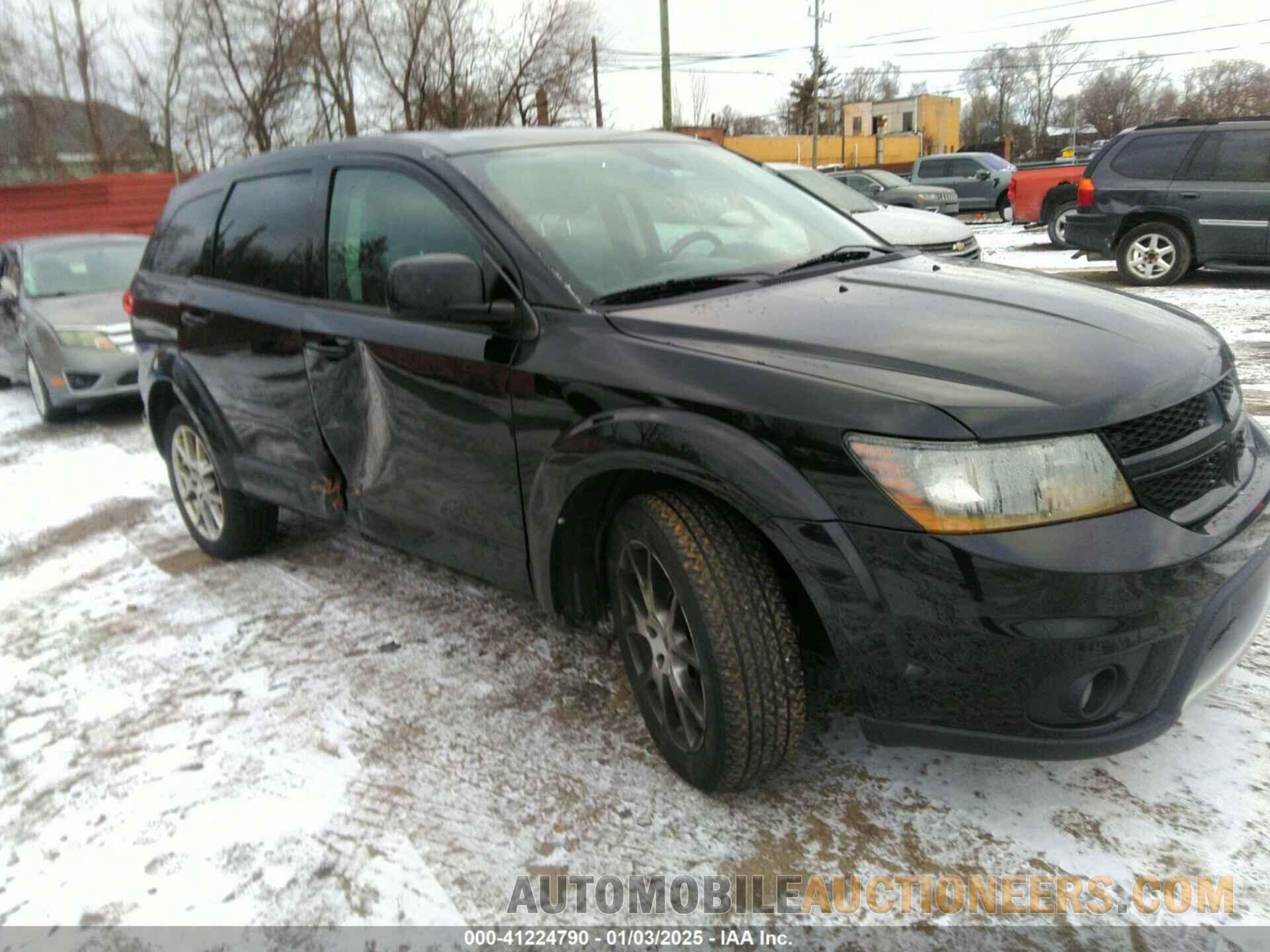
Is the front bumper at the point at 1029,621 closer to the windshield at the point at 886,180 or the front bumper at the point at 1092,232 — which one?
the front bumper at the point at 1092,232

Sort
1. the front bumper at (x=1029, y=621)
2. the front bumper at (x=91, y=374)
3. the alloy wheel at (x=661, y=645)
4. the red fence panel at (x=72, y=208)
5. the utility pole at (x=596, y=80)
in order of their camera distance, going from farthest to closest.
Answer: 1. the utility pole at (x=596, y=80)
2. the red fence panel at (x=72, y=208)
3. the front bumper at (x=91, y=374)
4. the alloy wheel at (x=661, y=645)
5. the front bumper at (x=1029, y=621)

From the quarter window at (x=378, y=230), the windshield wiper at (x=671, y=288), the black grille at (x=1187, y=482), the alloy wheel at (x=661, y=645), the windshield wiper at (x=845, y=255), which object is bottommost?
the alloy wheel at (x=661, y=645)

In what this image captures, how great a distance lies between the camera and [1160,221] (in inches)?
412

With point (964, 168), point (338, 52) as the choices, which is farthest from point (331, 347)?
point (338, 52)

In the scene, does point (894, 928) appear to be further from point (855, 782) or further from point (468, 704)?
point (468, 704)

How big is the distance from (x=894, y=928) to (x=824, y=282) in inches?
67.8

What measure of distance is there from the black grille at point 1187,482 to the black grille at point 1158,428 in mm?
69

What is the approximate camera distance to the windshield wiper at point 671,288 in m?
2.69

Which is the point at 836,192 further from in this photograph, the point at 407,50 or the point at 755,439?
the point at 407,50

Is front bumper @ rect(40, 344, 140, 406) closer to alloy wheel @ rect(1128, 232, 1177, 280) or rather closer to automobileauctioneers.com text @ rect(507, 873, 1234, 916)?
automobileauctioneers.com text @ rect(507, 873, 1234, 916)

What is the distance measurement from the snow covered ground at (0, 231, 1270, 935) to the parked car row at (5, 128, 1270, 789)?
0.30 metres

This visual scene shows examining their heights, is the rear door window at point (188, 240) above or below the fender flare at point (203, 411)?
above

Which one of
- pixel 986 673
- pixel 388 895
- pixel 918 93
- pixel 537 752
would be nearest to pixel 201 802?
pixel 388 895

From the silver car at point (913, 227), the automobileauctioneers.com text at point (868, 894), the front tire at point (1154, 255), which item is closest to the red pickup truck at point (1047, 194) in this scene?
the front tire at point (1154, 255)
